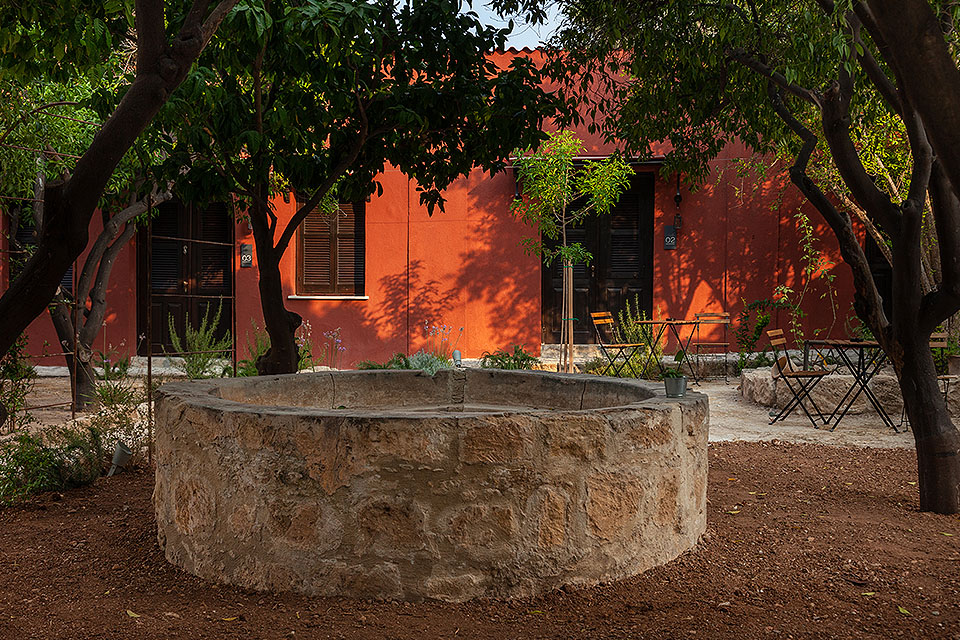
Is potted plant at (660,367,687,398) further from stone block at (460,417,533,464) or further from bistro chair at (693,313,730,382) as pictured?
bistro chair at (693,313,730,382)

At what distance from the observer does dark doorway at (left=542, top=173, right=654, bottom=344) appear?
11797 mm

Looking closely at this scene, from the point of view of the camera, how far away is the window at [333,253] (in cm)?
1192

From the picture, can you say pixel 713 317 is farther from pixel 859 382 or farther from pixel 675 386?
pixel 675 386

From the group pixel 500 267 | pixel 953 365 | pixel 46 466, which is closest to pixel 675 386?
pixel 46 466

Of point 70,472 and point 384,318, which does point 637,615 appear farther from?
point 384,318

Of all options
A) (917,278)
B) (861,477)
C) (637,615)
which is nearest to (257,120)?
(637,615)

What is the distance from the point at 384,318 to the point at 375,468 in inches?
343

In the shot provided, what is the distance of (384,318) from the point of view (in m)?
11.8

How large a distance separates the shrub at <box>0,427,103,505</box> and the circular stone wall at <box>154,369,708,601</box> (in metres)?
1.88

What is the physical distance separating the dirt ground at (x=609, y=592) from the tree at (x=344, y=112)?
1771 mm

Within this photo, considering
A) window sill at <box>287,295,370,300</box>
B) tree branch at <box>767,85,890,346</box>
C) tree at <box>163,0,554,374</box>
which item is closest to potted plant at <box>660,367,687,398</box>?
tree branch at <box>767,85,890,346</box>

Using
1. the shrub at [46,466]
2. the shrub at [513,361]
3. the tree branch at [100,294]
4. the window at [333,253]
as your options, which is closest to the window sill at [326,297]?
the window at [333,253]

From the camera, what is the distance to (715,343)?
→ 1098cm

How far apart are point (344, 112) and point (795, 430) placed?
16.6 feet
